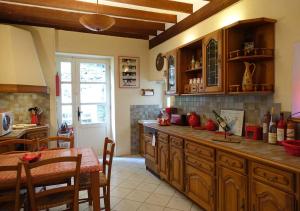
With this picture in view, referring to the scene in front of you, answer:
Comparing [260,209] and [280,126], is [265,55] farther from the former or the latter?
[260,209]

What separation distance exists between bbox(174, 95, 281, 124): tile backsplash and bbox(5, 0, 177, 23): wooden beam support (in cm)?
143

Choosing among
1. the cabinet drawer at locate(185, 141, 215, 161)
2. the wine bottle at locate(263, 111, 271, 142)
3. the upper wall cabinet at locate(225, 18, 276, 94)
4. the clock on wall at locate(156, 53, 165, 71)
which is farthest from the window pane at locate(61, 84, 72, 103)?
the wine bottle at locate(263, 111, 271, 142)

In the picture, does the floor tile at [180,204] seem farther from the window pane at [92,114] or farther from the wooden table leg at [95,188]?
the window pane at [92,114]

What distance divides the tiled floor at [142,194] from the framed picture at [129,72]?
187cm

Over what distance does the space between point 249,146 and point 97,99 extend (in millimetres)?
3644

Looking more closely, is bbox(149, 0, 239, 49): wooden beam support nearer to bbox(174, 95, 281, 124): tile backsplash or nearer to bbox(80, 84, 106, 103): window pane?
bbox(174, 95, 281, 124): tile backsplash

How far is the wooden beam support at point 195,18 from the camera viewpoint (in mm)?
2902

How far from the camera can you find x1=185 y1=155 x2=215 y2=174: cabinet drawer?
7.49 feet

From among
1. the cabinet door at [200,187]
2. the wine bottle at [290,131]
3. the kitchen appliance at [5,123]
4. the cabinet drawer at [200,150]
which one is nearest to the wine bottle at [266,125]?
the wine bottle at [290,131]

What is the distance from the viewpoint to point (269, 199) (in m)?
1.64

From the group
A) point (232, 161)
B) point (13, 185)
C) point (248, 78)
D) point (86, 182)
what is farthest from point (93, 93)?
point (232, 161)

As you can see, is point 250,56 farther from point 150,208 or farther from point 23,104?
point 23,104

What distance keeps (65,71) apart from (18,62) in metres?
1.17

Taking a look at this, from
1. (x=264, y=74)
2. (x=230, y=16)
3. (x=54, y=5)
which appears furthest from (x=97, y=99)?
(x=264, y=74)
